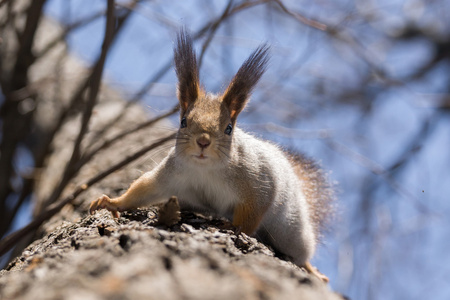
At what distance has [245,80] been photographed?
224cm

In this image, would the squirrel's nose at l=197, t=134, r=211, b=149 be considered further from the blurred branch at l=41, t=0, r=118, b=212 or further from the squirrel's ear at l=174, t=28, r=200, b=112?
the blurred branch at l=41, t=0, r=118, b=212

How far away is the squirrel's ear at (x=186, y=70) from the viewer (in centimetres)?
221

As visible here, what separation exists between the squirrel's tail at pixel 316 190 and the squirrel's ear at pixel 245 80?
2.17 ft

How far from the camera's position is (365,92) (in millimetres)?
5516

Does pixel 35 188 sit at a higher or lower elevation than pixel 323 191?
lower

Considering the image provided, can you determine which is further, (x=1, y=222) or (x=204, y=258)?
(x=1, y=222)

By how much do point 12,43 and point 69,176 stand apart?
6.23ft

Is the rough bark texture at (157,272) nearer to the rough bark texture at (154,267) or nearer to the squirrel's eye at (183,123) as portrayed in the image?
the rough bark texture at (154,267)

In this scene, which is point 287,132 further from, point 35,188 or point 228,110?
point 35,188

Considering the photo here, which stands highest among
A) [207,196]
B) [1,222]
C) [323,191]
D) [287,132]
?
[287,132]

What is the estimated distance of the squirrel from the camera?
6.94 ft

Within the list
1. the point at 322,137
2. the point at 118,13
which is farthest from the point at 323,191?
the point at 118,13

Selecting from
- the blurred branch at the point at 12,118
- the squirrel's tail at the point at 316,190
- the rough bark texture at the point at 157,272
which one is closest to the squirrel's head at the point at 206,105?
the rough bark texture at the point at 157,272

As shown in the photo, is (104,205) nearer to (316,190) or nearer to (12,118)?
Answer: (316,190)
